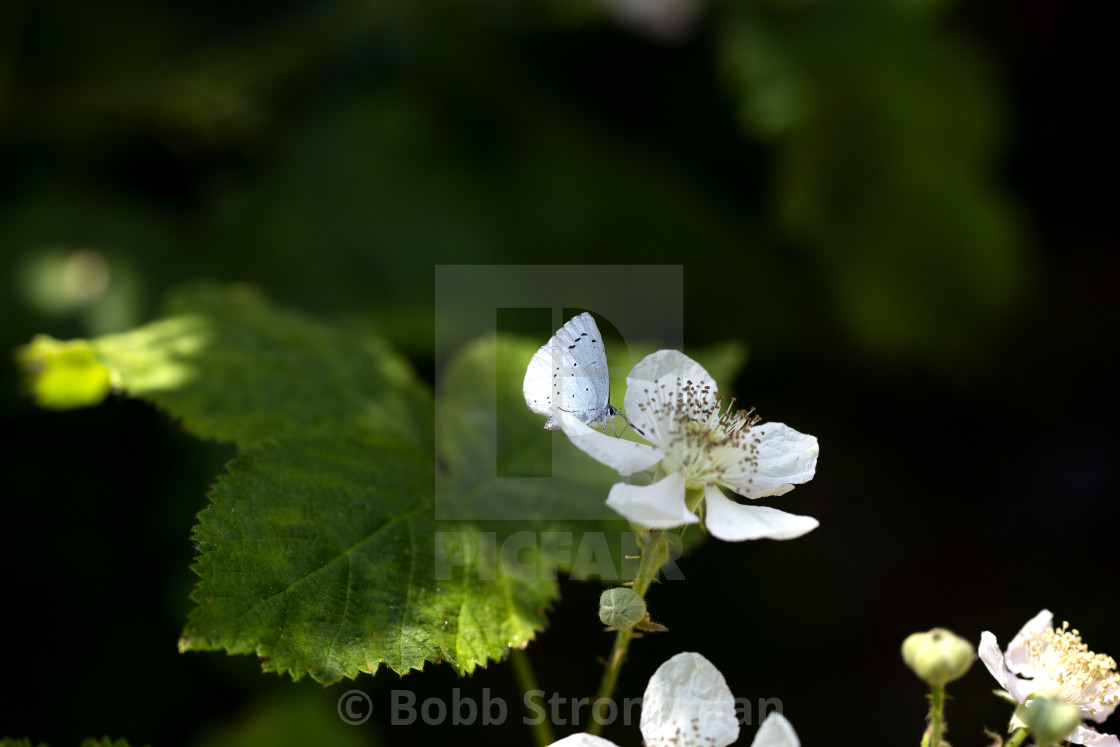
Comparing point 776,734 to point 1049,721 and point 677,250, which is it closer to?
point 1049,721

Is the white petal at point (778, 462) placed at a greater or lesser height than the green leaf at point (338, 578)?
greater

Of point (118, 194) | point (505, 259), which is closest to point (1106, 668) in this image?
point (505, 259)

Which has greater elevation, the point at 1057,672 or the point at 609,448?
the point at 609,448

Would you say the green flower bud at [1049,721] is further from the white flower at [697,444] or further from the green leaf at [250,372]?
the green leaf at [250,372]

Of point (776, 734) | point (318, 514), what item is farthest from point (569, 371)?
point (776, 734)

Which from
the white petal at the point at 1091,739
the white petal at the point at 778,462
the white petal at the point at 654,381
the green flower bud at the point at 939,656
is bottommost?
the white petal at the point at 1091,739

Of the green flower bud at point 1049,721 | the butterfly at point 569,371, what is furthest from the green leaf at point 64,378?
the green flower bud at point 1049,721

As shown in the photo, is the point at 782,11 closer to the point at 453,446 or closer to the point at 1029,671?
the point at 453,446
